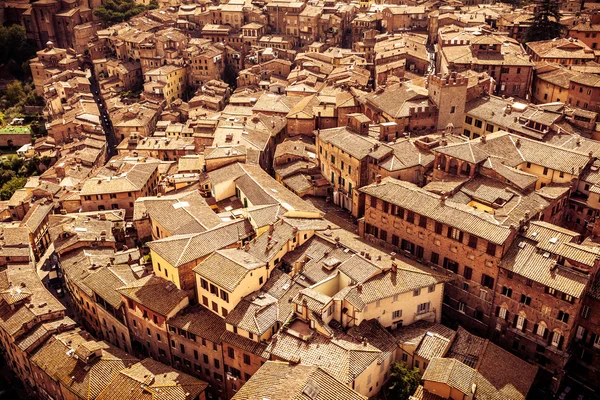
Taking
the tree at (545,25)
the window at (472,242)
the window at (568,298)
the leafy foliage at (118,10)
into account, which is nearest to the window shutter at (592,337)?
the window at (568,298)

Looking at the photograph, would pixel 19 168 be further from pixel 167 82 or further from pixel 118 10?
pixel 118 10

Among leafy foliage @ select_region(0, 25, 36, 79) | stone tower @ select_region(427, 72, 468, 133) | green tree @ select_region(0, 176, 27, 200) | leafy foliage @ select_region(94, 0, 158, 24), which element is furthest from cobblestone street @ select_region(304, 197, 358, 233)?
leafy foliage @ select_region(0, 25, 36, 79)

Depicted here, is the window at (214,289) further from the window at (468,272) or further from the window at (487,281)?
the window at (487,281)

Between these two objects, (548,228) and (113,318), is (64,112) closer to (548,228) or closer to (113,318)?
(113,318)

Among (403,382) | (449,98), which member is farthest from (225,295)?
(449,98)

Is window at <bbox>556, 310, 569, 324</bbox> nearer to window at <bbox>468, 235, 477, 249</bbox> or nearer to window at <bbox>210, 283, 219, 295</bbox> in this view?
window at <bbox>468, 235, 477, 249</bbox>

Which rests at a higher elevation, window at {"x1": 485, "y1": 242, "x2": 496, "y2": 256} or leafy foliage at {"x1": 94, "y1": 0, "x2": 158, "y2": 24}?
leafy foliage at {"x1": 94, "y1": 0, "x2": 158, "y2": 24}

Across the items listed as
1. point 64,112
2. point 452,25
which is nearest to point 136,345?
point 64,112
